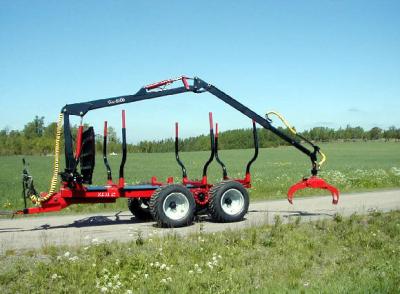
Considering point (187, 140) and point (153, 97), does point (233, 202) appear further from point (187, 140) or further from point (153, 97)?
point (187, 140)

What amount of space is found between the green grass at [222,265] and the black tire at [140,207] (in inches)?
143

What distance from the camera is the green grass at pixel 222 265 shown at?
6543mm

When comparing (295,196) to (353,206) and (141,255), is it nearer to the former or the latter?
(353,206)

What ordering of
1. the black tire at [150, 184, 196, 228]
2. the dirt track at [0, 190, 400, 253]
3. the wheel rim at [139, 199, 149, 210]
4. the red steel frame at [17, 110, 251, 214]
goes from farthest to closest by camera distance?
the wheel rim at [139, 199, 149, 210] → the black tire at [150, 184, 196, 228] → the red steel frame at [17, 110, 251, 214] → the dirt track at [0, 190, 400, 253]

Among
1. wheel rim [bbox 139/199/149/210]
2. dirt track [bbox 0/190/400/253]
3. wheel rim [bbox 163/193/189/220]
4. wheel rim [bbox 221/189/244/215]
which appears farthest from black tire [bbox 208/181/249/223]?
wheel rim [bbox 139/199/149/210]

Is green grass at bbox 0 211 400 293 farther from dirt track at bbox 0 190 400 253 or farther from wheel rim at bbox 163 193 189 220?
wheel rim at bbox 163 193 189 220

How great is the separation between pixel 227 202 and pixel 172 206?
1.58 metres

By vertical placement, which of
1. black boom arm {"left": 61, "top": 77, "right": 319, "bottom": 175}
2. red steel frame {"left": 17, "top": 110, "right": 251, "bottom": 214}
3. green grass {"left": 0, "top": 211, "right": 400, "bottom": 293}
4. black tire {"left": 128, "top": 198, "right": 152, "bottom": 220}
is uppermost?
black boom arm {"left": 61, "top": 77, "right": 319, "bottom": 175}

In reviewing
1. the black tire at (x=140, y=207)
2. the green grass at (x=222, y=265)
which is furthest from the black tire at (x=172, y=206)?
the green grass at (x=222, y=265)

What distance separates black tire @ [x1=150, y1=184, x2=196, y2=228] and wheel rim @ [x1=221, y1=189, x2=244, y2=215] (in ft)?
3.49

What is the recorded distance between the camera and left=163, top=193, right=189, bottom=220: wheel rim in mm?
11297

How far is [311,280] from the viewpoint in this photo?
6.93 metres

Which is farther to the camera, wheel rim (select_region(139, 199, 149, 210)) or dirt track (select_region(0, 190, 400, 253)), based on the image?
wheel rim (select_region(139, 199, 149, 210))

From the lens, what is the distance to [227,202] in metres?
12.3
